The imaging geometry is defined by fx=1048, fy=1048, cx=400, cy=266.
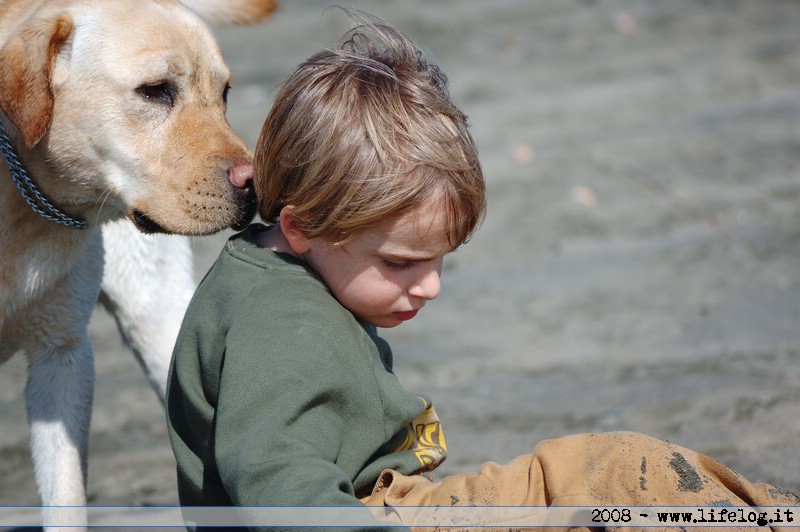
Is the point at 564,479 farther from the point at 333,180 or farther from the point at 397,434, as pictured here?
the point at 333,180

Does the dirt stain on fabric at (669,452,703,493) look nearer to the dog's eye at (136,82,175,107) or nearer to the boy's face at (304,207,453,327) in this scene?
the boy's face at (304,207,453,327)

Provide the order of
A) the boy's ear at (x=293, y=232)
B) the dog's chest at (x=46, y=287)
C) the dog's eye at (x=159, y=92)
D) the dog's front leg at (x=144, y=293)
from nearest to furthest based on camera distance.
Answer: the boy's ear at (x=293, y=232), the dog's eye at (x=159, y=92), the dog's chest at (x=46, y=287), the dog's front leg at (x=144, y=293)

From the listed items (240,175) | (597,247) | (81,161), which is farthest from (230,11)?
(597,247)

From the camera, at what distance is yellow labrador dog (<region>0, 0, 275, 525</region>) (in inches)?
112

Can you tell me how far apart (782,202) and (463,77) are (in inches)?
134

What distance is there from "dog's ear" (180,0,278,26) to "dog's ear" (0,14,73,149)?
1121 mm

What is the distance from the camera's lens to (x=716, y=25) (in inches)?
411

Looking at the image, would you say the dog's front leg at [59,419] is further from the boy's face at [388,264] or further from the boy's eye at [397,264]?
the boy's eye at [397,264]

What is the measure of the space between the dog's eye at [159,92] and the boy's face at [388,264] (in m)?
0.74

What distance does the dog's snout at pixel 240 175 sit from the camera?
2.81 m

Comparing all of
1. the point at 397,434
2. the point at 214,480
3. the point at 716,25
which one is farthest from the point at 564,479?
the point at 716,25

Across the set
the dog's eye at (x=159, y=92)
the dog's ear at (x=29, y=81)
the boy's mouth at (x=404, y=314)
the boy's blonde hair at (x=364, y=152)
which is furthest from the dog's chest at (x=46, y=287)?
the boy's mouth at (x=404, y=314)

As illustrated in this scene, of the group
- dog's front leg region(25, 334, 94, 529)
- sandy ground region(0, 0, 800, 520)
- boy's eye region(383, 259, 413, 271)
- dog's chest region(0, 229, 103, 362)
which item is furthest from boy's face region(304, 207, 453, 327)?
sandy ground region(0, 0, 800, 520)

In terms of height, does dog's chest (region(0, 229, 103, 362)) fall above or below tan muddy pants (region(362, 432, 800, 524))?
below
